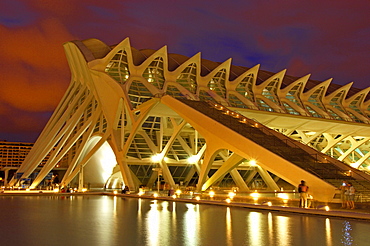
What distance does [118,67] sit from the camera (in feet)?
140

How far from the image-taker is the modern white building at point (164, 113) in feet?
118

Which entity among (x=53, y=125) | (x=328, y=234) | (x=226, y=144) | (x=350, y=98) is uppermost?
(x=350, y=98)

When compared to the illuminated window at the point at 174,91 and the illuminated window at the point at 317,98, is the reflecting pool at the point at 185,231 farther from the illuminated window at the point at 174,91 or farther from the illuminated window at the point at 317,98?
the illuminated window at the point at 317,98

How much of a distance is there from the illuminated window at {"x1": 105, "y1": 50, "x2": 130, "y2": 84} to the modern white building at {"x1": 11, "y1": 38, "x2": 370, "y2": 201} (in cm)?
11

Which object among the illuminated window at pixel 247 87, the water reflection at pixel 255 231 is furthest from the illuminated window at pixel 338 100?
the water reflection at pixel 255 231

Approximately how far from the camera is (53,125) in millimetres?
50031

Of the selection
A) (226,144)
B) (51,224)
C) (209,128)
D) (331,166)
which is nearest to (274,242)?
(51,224)

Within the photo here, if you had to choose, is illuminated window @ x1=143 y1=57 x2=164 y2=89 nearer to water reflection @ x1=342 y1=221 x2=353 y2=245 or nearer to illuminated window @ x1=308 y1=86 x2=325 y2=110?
illuminated window @ x1=308 y1=86 x2=325 y2=110

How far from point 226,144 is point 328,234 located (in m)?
13.9

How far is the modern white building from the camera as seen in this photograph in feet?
118

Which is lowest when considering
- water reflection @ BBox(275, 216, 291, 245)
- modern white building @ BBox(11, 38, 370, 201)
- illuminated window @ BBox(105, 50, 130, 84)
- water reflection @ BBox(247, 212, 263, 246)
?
water reflection @ BBox(275, 216, 291, 245)

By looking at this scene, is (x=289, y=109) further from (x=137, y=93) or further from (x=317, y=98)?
(x=137, y=93)

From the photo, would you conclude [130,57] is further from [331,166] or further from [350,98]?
[350,98]

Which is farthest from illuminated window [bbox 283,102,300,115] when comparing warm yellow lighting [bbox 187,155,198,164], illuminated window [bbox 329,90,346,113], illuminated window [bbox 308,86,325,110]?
warm yellow lighting [bbox 187,155,198,164]
